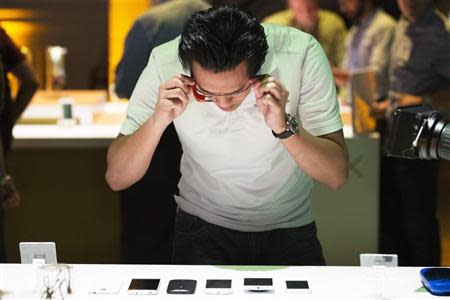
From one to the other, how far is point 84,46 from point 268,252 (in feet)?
11.1

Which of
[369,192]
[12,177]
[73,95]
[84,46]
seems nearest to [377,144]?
[369,192]

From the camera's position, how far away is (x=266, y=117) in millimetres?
2303

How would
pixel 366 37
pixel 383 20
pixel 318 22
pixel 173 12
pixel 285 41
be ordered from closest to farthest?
pixel 285 41
pixel 173 12
pixel 318 22
pixel 383 20
pixel 366 37

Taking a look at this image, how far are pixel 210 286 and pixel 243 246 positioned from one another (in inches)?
15.6

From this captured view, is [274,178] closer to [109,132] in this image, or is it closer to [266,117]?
[266,117]

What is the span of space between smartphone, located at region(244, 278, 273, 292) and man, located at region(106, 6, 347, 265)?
1.06 ft

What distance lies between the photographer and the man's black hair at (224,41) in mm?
2217

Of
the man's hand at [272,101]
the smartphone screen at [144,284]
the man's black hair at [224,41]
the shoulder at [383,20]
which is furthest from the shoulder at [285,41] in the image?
the shoulder at [383,20]

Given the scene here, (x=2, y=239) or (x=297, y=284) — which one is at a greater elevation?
(x=297, y=284)

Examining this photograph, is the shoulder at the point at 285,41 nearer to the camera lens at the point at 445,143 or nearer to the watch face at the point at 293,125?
the watch face at the point at 293,125

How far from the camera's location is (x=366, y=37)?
5000mm

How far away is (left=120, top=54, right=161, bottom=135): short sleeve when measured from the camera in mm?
2564

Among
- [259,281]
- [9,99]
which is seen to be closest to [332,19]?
[9,99]

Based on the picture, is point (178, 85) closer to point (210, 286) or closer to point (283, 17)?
point (210, 286)
